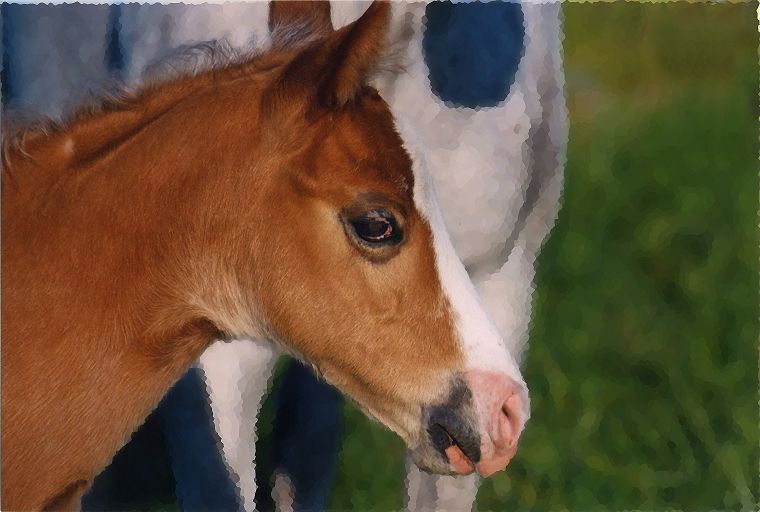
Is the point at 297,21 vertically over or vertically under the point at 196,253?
over

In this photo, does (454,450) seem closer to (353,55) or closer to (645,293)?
(353,55)

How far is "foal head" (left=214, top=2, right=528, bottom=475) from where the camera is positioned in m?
1.21

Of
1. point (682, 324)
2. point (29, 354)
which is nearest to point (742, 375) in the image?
point (682, 324)

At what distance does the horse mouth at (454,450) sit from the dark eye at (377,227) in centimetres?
22

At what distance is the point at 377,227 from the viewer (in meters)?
1.20

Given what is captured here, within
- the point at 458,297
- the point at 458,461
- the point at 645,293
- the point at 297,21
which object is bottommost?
the point at 645,293

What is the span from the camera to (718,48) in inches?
78.2

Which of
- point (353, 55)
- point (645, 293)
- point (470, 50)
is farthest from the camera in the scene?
point (645, 293)

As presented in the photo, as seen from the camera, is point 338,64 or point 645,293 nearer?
point 338,64

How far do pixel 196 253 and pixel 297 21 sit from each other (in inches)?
12.5

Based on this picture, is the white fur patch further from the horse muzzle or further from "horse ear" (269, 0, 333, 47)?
"horse ear" (269, 0, 333, 47)

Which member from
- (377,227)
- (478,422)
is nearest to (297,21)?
(377,227)

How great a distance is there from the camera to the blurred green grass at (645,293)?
1.99m

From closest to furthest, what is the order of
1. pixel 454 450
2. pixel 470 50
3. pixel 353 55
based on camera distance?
pixel 353 55 → pixel 454 450 → pixel 470 50
